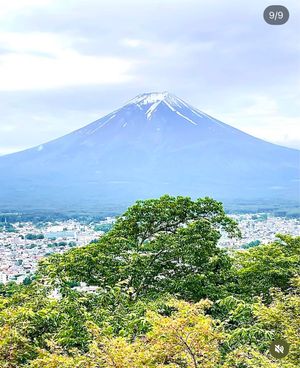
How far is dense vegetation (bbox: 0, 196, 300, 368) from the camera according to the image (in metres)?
4.14

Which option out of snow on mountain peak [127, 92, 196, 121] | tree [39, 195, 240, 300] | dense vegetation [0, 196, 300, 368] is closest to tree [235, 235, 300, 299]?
dense vegetation [0, 196, 300, 368]

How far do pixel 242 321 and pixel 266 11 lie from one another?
12.3ft

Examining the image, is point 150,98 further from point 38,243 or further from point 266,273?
point 266,273

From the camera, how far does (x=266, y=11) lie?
297 centimetres

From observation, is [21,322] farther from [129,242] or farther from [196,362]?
[129,242]

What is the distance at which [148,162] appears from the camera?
7869cm

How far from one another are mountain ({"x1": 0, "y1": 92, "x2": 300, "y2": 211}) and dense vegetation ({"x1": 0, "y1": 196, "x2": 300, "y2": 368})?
45086mm

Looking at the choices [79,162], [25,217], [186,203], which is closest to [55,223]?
[25,217]

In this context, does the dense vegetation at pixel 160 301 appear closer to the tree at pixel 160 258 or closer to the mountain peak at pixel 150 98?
the tree at pixel 160 258

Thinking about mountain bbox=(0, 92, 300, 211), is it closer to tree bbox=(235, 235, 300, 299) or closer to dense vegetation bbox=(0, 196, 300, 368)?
dense vegetation bbox=(0, 196, 300, 368)

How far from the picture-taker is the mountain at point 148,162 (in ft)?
207

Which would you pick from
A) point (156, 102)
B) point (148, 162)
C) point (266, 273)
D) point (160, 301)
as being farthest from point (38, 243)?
point (156, 102)

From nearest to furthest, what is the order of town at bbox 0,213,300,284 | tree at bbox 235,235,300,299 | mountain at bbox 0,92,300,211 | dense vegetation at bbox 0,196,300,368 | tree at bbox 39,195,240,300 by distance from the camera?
dense vegetation at bbox 0,196,300,368
tree at bbox 39,195,240,300
tree at bbox 235,235,300,299
town at bbox 0,213,300,284
mountain at bbox 0,92,300,211

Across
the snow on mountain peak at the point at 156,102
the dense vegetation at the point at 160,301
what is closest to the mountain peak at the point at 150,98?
the snow on mountain peak at the point at 156,102
